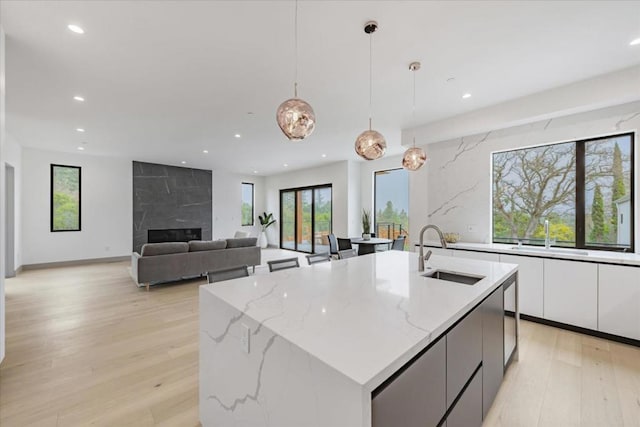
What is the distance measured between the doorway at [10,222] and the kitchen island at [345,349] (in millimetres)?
6536

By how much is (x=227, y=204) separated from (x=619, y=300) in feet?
30.6

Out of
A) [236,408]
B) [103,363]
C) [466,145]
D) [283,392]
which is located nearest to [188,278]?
[103,363]

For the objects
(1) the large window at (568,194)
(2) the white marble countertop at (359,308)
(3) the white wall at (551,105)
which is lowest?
(2) the white marble countertop at (359,308)

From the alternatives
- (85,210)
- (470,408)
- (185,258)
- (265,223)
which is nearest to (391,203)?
(185,258)

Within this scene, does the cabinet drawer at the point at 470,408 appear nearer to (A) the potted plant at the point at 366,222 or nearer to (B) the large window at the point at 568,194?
(B) the large window at the point at 568,194

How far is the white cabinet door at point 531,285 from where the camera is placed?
328cm

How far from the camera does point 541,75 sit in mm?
2918

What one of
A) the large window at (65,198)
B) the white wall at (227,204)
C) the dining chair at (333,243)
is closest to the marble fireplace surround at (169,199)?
the white wall at (227,204)

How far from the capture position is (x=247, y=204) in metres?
10.3

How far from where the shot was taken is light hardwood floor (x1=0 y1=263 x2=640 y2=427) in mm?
1842

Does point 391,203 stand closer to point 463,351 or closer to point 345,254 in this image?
point 345,254

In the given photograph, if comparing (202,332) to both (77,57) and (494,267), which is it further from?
(77,57)

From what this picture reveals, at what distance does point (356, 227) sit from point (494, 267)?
17.6 feet

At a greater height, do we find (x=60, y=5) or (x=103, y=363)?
(x=60, y=5)
